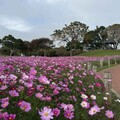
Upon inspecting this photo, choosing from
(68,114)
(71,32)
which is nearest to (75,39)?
(71,32)

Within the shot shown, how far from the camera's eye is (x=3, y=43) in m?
63.4

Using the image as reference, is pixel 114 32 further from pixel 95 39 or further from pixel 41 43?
pixel 41 43

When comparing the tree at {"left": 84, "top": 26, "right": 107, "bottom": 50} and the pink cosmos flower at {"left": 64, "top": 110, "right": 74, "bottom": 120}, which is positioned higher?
the tree at {"left": 84, "top": 26, "right": 107, "bottom": 50}

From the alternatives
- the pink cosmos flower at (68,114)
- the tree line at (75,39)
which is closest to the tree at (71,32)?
the tree line at (75,39)

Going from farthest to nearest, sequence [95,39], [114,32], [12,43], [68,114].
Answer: [95,39] < [114,32] < [12,43] < [68,114]

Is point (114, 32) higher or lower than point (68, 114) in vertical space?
higher

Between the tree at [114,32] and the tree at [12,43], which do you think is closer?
the tree at [12,43]

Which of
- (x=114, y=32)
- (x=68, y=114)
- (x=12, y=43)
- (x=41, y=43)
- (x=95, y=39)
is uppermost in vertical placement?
(x=114, y=32)

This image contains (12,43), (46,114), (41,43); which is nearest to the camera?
(46,114)

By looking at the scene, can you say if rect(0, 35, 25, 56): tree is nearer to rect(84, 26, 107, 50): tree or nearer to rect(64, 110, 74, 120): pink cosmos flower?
rect(84, 26, 107, 50): tree

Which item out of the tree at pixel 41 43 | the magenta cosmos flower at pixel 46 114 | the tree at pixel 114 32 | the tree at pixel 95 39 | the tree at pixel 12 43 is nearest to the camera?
the magenta cosmos flower at pixel 46 114

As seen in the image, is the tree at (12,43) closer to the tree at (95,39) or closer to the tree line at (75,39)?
the tree line at (75,39)

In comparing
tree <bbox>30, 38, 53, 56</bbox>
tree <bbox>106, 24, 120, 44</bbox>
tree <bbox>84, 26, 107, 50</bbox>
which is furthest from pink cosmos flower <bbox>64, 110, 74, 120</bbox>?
tree <bbox>84, 26, 107, 50</bbox>

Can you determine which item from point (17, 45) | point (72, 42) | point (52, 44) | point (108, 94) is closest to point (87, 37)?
point (72, 42)
